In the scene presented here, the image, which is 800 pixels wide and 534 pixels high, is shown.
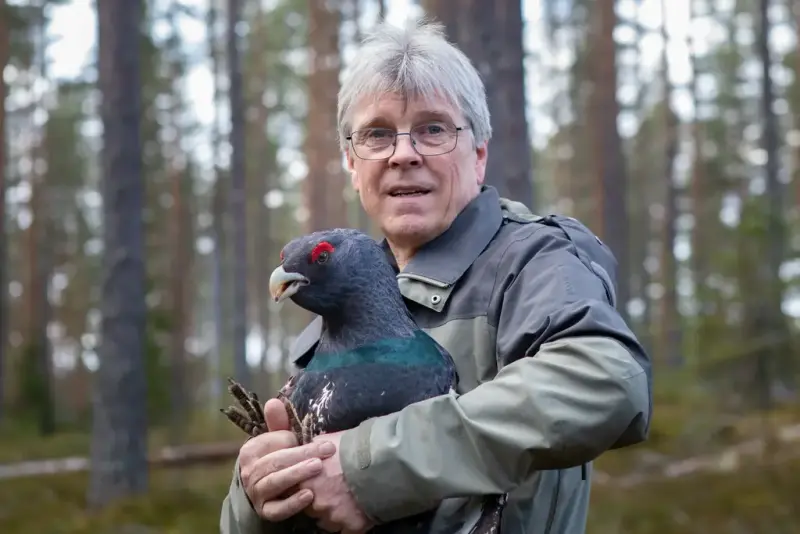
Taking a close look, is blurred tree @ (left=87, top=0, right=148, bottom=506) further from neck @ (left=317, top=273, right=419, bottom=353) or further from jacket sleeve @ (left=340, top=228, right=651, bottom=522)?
jacket sleeve @ (left=340, top=228, right=651, bottom=522)

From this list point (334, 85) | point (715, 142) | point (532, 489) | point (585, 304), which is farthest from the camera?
point (715, 142)

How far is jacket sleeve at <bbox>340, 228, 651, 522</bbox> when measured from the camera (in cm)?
161

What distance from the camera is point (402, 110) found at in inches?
85.6

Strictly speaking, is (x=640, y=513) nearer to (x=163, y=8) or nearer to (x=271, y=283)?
(x=271, y=283)

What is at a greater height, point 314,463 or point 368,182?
point 368,182

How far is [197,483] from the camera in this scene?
10.5m

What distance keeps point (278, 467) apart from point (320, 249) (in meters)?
0.57

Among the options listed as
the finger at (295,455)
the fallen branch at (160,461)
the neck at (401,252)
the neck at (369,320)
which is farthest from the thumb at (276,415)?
the fallen branch at (160,461)

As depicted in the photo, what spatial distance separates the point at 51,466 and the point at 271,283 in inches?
515

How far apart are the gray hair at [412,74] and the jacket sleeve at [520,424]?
2.51 feet

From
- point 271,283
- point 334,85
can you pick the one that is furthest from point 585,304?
point 334,85

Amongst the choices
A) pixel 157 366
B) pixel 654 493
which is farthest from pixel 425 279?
pixel 157 366

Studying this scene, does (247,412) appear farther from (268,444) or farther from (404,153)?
(404,153)

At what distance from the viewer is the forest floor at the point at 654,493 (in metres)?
7.64
